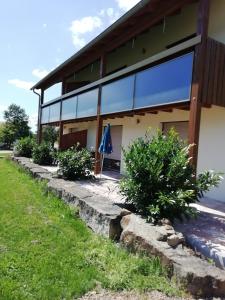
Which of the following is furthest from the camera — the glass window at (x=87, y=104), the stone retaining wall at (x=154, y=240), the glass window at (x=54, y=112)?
the glass window at (x=54, y=112)

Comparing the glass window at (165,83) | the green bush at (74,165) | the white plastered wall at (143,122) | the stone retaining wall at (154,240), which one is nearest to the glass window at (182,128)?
the white plastered wall at (143,122)

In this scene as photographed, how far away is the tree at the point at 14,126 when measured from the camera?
162 ft

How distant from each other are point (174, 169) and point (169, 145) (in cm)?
57

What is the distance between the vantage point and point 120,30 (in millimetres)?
11203

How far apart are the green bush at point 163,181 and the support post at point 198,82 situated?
3.53ft

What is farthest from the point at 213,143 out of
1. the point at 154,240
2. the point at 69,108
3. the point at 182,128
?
the point at 69,108

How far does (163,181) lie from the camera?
5.95 metres

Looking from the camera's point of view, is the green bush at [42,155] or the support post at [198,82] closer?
the support post at [198,82]

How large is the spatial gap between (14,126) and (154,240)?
163 feet

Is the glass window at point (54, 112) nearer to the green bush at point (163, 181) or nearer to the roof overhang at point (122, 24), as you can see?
the roof overhang at point (122, 24)

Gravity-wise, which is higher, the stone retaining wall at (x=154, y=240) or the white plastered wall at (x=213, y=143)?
the white plastered wall at (x=213, y=143)

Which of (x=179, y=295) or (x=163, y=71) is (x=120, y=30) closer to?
(x=163, y=71)

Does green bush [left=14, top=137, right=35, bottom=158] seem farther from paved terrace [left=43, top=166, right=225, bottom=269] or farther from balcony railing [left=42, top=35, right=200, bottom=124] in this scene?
paved terrace [left=43, top=166, right=225, bottom=269]

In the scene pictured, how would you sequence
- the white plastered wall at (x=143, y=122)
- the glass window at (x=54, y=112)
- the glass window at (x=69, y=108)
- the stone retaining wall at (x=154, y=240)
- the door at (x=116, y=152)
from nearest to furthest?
the stone retaining wall at (x=154, y=240) → the white plastered wall at (x=143, y=122) → the door at (x=116, y=152) → the glass window at (x=69, y=108) → the glass window at (x=54, y=112)
